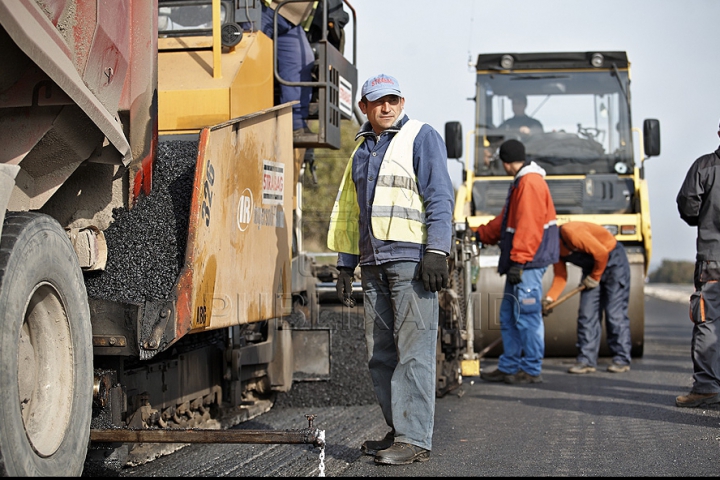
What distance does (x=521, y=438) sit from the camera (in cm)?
526

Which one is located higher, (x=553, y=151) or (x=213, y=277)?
(x=553, y=151)

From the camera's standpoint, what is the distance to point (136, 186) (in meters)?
4.56

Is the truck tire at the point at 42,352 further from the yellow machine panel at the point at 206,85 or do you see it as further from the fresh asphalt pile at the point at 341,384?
the fresh asphalt pile at the point at 341,384

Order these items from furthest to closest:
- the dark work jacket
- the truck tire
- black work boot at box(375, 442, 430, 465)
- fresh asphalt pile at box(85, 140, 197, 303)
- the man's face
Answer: the dark work jacket
the man's face
black work boot at box(375, 442, 430, 465)
fresh asphalt pile at box(85, 140, 197, 303)
the truck tire

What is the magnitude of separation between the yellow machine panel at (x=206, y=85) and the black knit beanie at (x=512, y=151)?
3.04 m

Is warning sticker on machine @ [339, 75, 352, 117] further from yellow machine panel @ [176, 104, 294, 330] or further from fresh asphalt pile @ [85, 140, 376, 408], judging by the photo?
fresh asphalt pile @ [85, 140, 376, 408]

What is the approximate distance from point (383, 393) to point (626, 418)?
1982mm

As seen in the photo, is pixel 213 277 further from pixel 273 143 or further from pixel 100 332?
pixel 273 143

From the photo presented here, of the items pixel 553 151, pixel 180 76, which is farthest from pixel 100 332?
pixel 553 151

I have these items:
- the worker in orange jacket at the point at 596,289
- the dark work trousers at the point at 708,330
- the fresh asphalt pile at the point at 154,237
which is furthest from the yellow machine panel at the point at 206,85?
the worker in orange jacket at the point at 596,289

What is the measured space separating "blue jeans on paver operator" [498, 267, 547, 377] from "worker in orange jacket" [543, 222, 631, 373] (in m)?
1.01

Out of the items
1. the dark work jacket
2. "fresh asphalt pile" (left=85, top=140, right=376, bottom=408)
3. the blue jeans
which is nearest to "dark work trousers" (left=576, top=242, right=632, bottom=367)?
the dark work jacket

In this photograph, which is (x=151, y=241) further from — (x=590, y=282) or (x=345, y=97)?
(x=590, y=282)

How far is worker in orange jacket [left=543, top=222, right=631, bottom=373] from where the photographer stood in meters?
8.94
